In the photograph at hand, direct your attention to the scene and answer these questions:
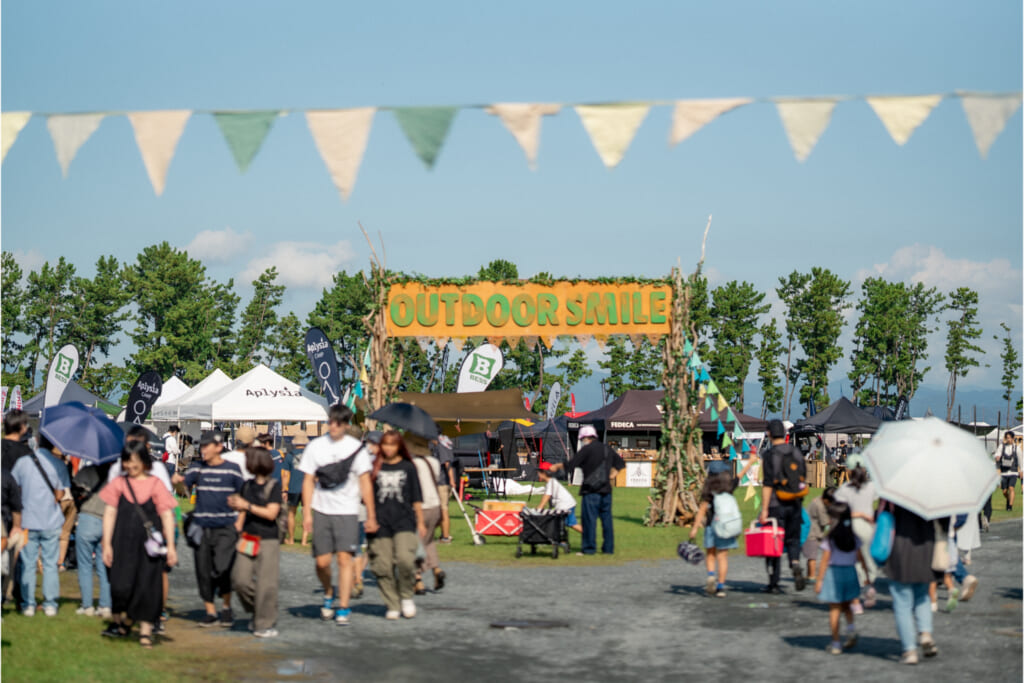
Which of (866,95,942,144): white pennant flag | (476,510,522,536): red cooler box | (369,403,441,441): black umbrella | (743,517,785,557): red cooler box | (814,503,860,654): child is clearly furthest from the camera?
(476,510,522,536): red cooler box

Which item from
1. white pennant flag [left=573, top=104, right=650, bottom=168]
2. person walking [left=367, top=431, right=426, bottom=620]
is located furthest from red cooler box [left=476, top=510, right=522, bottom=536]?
white pennant flag [left=573, top=104, right=650, bottom=168]

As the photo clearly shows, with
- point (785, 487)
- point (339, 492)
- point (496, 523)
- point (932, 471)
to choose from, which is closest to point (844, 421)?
point (496, 523)

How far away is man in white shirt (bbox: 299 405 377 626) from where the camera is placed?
1024cm

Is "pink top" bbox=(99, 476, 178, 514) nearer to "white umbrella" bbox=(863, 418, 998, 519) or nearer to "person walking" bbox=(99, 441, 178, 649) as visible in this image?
"person walking" bbox=(99, 441, 178, 649)

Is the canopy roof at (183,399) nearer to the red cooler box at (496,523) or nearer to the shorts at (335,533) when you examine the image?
the red cooler box at (496,523)

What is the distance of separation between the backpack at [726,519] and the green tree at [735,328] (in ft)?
231

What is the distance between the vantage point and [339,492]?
10312 millimetres

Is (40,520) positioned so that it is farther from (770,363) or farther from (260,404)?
(770,363)

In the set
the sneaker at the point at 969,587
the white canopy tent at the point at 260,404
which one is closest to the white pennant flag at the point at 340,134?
the sneaker at the point at 969,587

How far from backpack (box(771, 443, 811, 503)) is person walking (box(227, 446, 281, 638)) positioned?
582 centimetres

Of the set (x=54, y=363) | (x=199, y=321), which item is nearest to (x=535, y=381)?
(x=199, y=321)

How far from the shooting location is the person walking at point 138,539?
9.01 m

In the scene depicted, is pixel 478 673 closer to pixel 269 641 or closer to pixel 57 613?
pixel 269 641

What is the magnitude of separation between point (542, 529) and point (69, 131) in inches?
350
